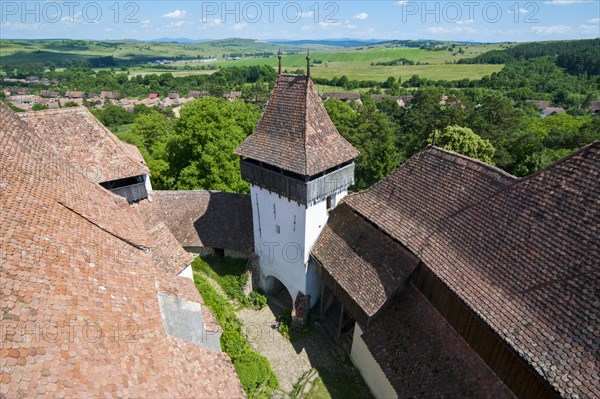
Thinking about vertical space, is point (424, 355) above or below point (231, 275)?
above

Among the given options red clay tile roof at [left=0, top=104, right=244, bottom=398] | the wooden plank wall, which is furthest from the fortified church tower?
red clay tile roof at [left=0, top=104, right=244, bottom=398]

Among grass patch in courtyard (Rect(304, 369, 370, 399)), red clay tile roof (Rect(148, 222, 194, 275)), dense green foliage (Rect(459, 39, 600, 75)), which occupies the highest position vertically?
dense green foliage (Rect(459, 39, 600, 75))

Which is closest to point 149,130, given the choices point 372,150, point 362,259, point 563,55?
point 372,150

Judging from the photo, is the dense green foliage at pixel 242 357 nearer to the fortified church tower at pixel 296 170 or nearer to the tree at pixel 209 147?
the fortified church tower at pixel 296 170

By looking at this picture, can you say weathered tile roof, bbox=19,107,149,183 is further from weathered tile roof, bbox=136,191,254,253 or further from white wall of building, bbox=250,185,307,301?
white wall of building, bbox=250,185,307,301

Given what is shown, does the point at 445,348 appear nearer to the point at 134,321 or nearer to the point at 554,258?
the point at 554,258

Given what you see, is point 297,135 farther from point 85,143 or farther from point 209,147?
point 85,143

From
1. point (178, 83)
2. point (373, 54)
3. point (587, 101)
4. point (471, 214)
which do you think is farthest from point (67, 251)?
point (373, 54)

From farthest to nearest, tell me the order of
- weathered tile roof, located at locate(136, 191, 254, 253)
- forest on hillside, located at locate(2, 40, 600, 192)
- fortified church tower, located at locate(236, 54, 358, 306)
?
forest on hillside, located at locate(2, 40, 600, 192) → weathered tile roof, located at locate(136, 191, 254, 253) → fortified church tower, located at locate(236, 54, 358, 306)

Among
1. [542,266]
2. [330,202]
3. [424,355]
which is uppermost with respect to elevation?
[330,202]
